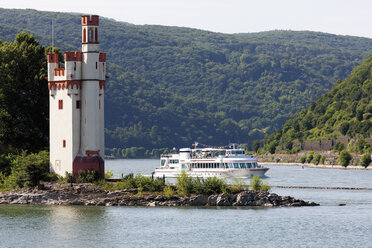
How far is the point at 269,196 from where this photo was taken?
7581cm

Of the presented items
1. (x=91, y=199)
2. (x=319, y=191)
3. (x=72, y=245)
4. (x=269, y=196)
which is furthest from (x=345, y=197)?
(x=72, y=245)

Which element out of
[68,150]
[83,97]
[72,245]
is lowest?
[72,245]

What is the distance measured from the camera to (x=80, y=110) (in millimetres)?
77375

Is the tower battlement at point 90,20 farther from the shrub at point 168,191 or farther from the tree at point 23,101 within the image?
the shrub at point 168,191

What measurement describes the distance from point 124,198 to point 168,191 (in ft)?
13.2

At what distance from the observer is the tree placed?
87500 millimetres

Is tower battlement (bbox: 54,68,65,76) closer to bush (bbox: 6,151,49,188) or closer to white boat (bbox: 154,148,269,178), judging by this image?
bush (bbox: 6,151,49,188)

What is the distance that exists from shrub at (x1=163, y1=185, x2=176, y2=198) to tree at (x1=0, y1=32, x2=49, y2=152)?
1859 centimetres

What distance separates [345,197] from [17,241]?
159ft

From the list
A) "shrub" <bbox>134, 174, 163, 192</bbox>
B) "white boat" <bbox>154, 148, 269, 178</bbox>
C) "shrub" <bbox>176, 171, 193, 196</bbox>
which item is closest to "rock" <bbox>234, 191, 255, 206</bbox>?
"shrub" <bbox>176, 171, 193, 196</bbox>

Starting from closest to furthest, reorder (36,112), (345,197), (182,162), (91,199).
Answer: (91,199), (36,112), (345,197), (182,162)

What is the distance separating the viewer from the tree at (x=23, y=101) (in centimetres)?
8750

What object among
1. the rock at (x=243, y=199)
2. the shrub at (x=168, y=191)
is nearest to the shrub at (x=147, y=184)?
the shrub at (x=168, y=191)

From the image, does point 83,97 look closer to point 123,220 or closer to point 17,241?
point 123,220
